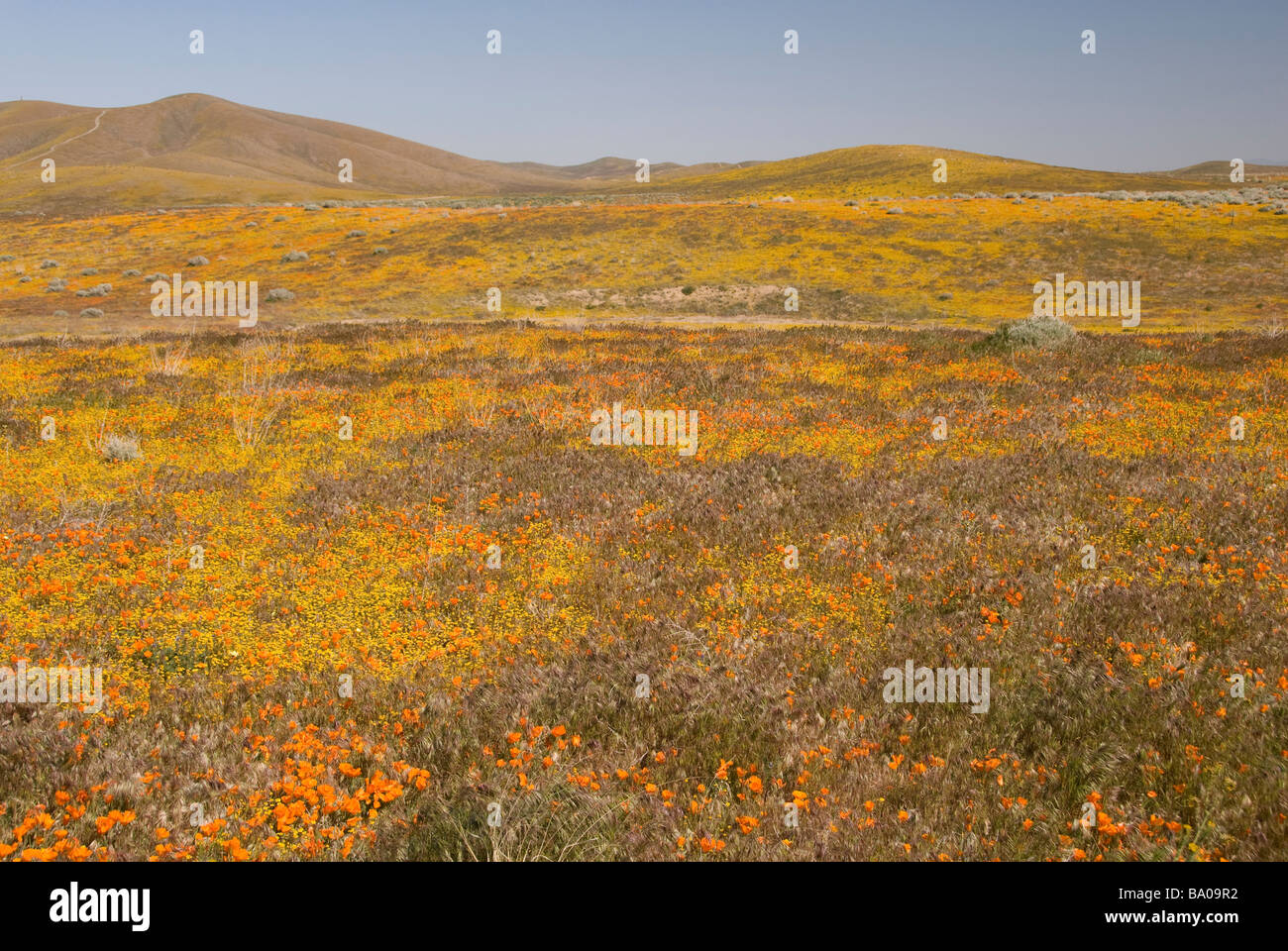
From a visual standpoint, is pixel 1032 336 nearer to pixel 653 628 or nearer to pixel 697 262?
pixel 653 628

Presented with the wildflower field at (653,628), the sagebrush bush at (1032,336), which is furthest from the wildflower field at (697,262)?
the wildflower field at (653,628)

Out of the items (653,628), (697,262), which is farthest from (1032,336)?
(697,262)

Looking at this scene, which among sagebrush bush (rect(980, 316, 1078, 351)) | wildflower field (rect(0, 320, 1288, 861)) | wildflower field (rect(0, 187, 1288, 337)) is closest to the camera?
wildflower field (rect(0, 320, 1288, 861))

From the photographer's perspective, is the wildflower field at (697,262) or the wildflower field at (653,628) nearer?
the wildflower field at (653,628)

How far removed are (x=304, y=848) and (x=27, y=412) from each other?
14769mm

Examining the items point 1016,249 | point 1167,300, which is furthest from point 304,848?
point 1016,249

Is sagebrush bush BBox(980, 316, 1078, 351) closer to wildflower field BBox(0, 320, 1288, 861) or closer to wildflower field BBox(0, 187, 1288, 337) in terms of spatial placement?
wildflower field BBox(0, 320, 1288, 861)

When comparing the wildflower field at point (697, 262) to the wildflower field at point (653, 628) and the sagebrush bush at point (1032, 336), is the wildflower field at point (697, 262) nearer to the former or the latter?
the sagebrush bush at point (1032, 336)

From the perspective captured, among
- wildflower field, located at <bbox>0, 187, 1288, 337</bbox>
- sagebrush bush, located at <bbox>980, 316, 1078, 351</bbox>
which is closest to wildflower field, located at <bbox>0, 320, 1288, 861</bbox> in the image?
sagebrush bush, located at <bbox>980, 316, 1078, 351</bbox>

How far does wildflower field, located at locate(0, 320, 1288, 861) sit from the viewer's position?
4117mm

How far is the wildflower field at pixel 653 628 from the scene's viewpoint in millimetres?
4117

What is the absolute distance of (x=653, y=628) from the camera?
6508 millimetres

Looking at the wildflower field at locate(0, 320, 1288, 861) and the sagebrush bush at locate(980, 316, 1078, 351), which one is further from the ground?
the sagebrush bush at locate(980, 316, 1078, 351)

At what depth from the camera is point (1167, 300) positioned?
3778cm
